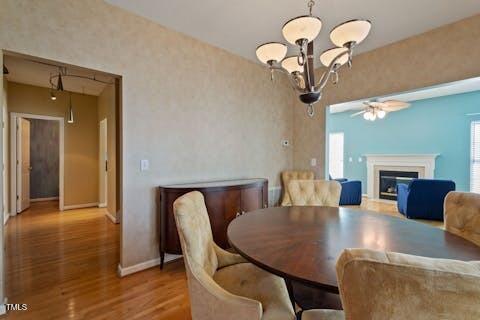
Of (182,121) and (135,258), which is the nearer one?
(135,258)

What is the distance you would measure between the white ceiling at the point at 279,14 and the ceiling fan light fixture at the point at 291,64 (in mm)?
693

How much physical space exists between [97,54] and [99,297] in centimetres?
225

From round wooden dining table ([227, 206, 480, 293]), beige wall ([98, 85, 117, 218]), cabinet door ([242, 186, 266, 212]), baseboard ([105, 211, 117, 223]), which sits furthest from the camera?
beige wall ([98, 85, 117, 218])

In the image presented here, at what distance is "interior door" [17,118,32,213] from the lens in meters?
4.98

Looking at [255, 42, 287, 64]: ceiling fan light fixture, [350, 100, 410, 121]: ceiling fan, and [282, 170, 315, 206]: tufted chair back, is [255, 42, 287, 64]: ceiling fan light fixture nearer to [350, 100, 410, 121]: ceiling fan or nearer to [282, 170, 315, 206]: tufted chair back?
[282, 170, 315, 206]: tufted chair back

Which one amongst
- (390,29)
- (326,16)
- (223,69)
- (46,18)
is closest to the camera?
(46,18)

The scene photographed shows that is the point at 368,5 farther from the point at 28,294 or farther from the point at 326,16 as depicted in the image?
the point at 28,294

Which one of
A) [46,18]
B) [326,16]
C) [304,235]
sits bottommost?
[304,235]

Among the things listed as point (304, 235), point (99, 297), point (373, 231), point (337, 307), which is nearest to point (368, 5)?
point (373, 231)

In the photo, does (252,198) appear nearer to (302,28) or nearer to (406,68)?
(302,28)

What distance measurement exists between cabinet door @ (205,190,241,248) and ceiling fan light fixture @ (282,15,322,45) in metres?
1.76

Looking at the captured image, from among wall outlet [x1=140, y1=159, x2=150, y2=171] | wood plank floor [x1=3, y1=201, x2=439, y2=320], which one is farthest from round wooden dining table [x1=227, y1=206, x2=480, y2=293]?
wall outlet [x1=140, y1=159, x2=150, y2=171]

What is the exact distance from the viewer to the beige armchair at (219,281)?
105 cm

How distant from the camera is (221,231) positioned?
108 inches
